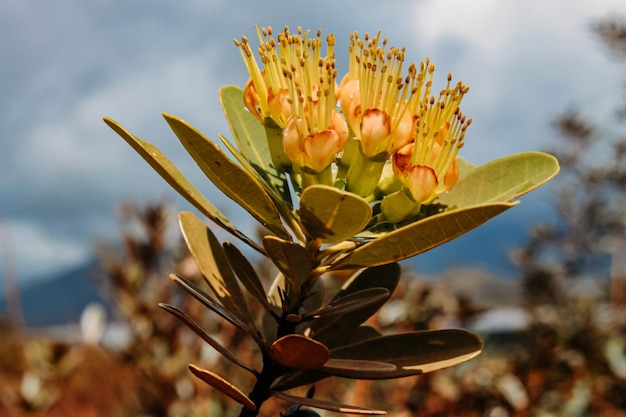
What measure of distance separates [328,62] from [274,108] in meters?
0.08

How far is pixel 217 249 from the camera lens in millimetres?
780

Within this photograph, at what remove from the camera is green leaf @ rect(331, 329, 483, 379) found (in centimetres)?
70

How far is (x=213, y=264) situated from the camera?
30.2 inches

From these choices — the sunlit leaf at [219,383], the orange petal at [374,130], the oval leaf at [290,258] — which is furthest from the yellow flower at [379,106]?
the sunlit leaf at [219,383]

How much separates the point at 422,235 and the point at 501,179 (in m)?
0.19

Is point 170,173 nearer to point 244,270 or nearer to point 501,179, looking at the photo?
point 244,270

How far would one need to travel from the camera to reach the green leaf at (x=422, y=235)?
1.86 feet

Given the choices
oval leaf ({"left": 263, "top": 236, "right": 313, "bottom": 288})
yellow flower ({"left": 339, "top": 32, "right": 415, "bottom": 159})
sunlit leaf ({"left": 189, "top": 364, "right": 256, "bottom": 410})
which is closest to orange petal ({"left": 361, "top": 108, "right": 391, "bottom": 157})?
yellow flower ({"left": 339, "top": 32, "right": 415, "bottom": 159})

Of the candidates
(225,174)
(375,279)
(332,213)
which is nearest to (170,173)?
(225,174)

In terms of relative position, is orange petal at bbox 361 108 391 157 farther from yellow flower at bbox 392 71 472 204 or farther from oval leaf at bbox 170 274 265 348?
oval leaf at bbox 170 274 265 348

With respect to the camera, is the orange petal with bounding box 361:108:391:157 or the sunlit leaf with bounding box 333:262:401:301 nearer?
the orange petal with bounding box 361:108:391:157

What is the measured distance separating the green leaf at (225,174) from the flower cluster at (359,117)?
61mm

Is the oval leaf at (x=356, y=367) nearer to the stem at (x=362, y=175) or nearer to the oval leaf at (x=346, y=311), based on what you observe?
the oval leaf at (x=346, y=311)

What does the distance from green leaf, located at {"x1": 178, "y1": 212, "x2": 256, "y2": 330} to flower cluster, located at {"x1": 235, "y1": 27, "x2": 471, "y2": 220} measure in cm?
14
